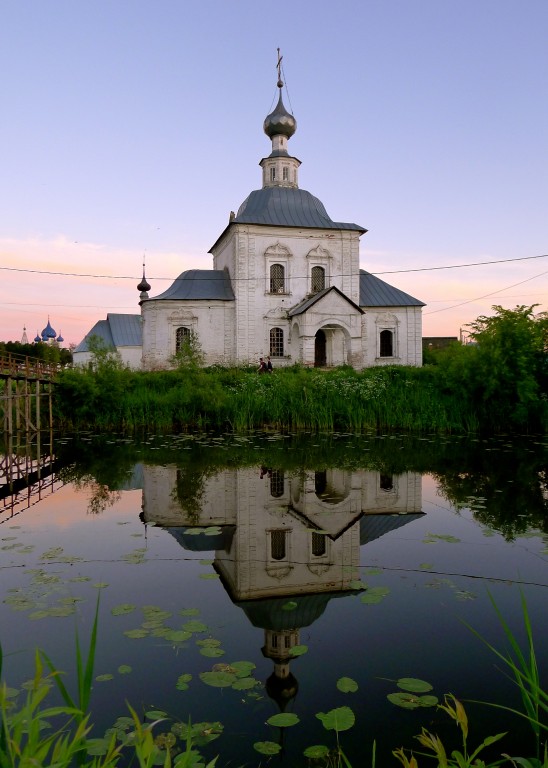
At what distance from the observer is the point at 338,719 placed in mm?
2891

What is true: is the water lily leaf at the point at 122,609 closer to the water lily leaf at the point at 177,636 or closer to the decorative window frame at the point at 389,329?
the water lily leaf at the point at 177,636

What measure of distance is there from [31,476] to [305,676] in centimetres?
808

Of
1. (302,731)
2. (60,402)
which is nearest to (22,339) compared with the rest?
(60,402)

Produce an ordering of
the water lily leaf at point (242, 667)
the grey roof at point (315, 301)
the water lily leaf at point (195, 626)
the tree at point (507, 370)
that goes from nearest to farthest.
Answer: the water lily leaf at point (242, 667) < the water lily leaf at point (195, 626) < the tree at point (507, 370) < the grey roof at point (315, 301)

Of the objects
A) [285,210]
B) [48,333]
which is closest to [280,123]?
[285,210]

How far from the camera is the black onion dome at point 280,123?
31.4 m

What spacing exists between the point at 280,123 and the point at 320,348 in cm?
1298

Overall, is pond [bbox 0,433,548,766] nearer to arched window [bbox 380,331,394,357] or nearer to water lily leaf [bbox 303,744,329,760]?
water lily leaf [bbox 303,744,329,760]

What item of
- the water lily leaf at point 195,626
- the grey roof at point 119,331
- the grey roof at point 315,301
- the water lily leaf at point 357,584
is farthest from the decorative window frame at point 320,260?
the water lily leaf at point 195,626

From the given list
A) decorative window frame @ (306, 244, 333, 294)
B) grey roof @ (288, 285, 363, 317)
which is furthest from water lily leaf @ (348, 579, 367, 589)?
decorative window frame @ (306, 244, 333, 294)

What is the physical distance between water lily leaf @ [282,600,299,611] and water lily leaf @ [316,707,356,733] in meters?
1.33

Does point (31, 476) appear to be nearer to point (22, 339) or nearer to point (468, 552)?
point (468, 552)

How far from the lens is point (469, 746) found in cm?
277

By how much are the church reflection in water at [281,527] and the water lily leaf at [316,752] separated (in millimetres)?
433
